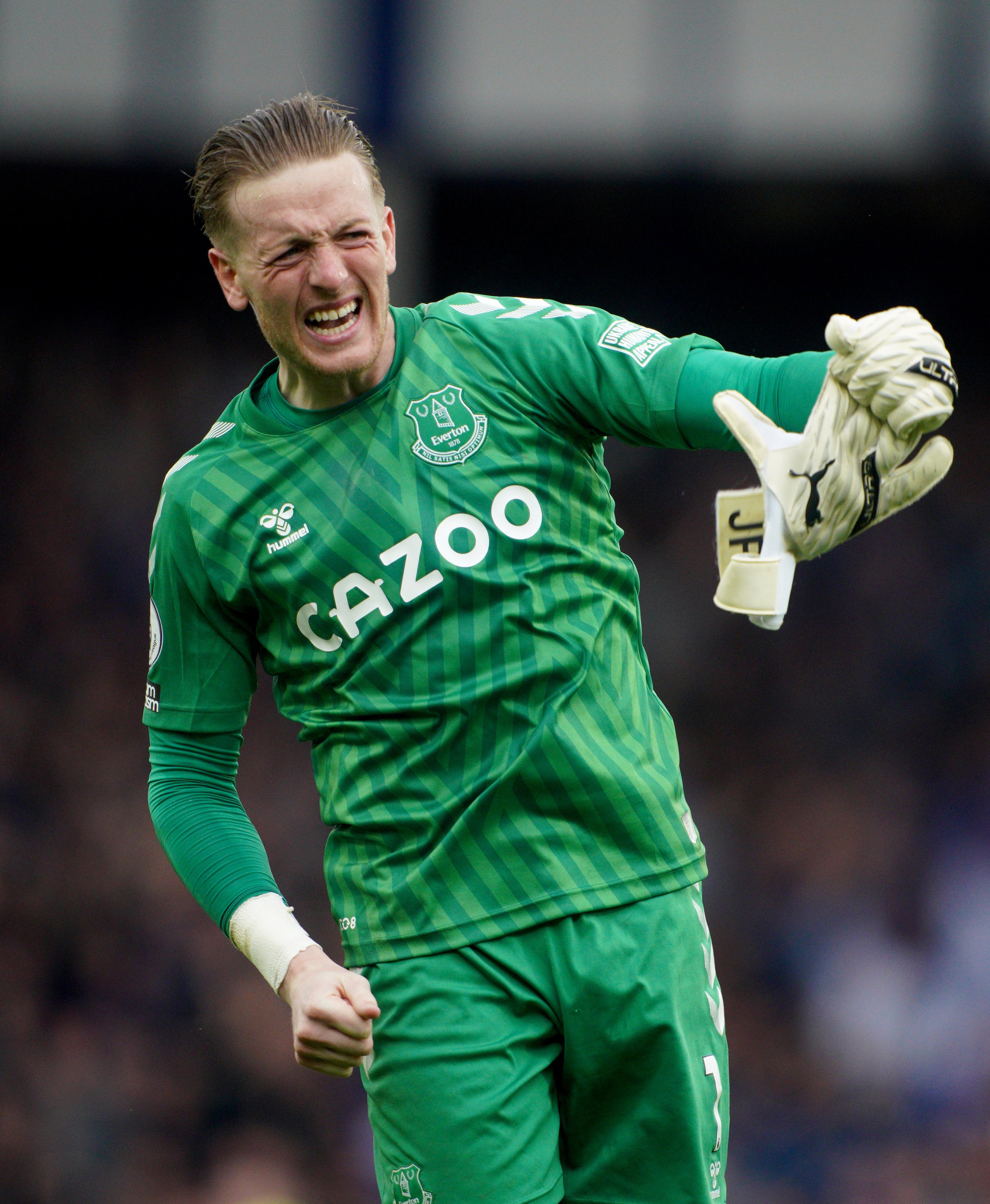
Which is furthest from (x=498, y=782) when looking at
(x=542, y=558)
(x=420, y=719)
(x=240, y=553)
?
(x=240, y=553)

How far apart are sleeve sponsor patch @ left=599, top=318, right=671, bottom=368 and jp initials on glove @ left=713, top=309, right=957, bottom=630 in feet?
0.85

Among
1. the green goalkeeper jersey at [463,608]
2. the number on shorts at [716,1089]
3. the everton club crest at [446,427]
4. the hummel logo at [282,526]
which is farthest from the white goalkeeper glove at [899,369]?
the number on shorts at [716,1089]

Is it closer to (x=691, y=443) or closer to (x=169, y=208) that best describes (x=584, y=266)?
(x=169, y=208)

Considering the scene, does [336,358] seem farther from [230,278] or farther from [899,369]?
[899,369]

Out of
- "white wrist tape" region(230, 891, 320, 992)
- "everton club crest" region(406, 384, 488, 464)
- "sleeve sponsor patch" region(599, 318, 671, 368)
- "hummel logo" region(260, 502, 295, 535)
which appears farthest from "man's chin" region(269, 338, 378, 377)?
"white wrist tape" region(230, 891, 320, 992)

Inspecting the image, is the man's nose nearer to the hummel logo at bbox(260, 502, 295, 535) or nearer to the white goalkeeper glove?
the hummel logo at bbox(260, 502, 295, 535)

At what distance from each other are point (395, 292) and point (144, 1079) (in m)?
4.21

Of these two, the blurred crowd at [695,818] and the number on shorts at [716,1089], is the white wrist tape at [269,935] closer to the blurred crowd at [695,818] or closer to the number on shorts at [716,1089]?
the number on shorts at [716,1089]

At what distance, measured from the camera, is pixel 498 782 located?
7.51 ft

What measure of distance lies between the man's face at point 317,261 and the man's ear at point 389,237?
0.03 metres

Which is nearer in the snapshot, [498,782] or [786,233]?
[498,782]

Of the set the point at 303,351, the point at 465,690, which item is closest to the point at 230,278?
the point at 303,351

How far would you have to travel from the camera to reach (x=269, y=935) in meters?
2.40

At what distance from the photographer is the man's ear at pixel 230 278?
2520 mm
